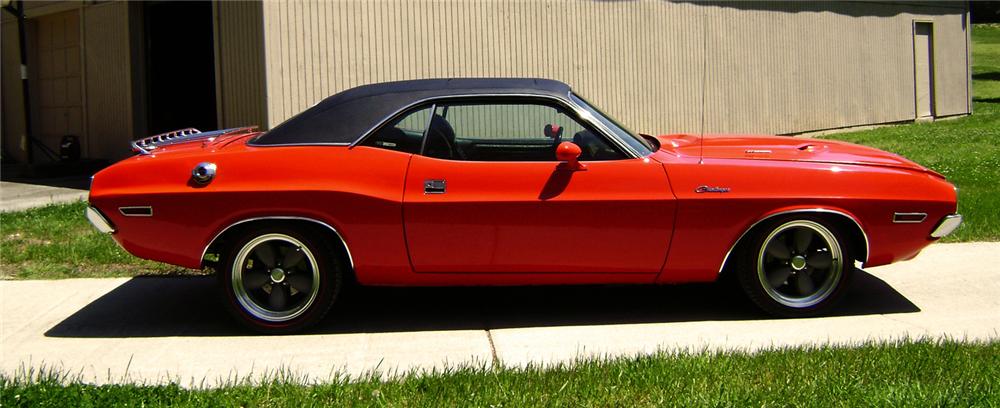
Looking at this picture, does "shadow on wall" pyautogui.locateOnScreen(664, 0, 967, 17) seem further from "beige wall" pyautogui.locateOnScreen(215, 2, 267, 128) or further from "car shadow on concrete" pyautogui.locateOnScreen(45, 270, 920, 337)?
"car shadow on concrete" pyautogui.locateOnScreen(45, 270, 920, 337)

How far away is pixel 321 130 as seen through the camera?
5418 mm

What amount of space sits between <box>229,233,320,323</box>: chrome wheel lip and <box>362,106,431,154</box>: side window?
0.68 metres

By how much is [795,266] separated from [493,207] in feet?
5.60

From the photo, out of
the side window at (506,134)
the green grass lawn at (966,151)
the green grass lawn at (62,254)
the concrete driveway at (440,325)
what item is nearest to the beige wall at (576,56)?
the green grass lawn at (966,151)

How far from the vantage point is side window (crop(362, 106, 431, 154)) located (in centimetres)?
534

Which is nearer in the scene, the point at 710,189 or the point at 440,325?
the point at 710,189

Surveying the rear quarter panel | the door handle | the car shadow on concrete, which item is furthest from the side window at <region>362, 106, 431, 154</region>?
the rear quarter panel

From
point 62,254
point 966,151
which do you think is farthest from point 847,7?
point 62,254

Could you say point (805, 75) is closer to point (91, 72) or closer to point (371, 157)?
point (91, 72)

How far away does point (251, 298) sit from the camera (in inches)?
211

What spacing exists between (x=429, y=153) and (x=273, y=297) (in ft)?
3.81

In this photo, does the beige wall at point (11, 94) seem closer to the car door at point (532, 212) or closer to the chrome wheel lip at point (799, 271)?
the car door at point (532, 212)

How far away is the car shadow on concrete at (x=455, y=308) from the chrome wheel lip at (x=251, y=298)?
0.17 m

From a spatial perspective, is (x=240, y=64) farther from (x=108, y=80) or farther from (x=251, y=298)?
(x=251, y=298)
